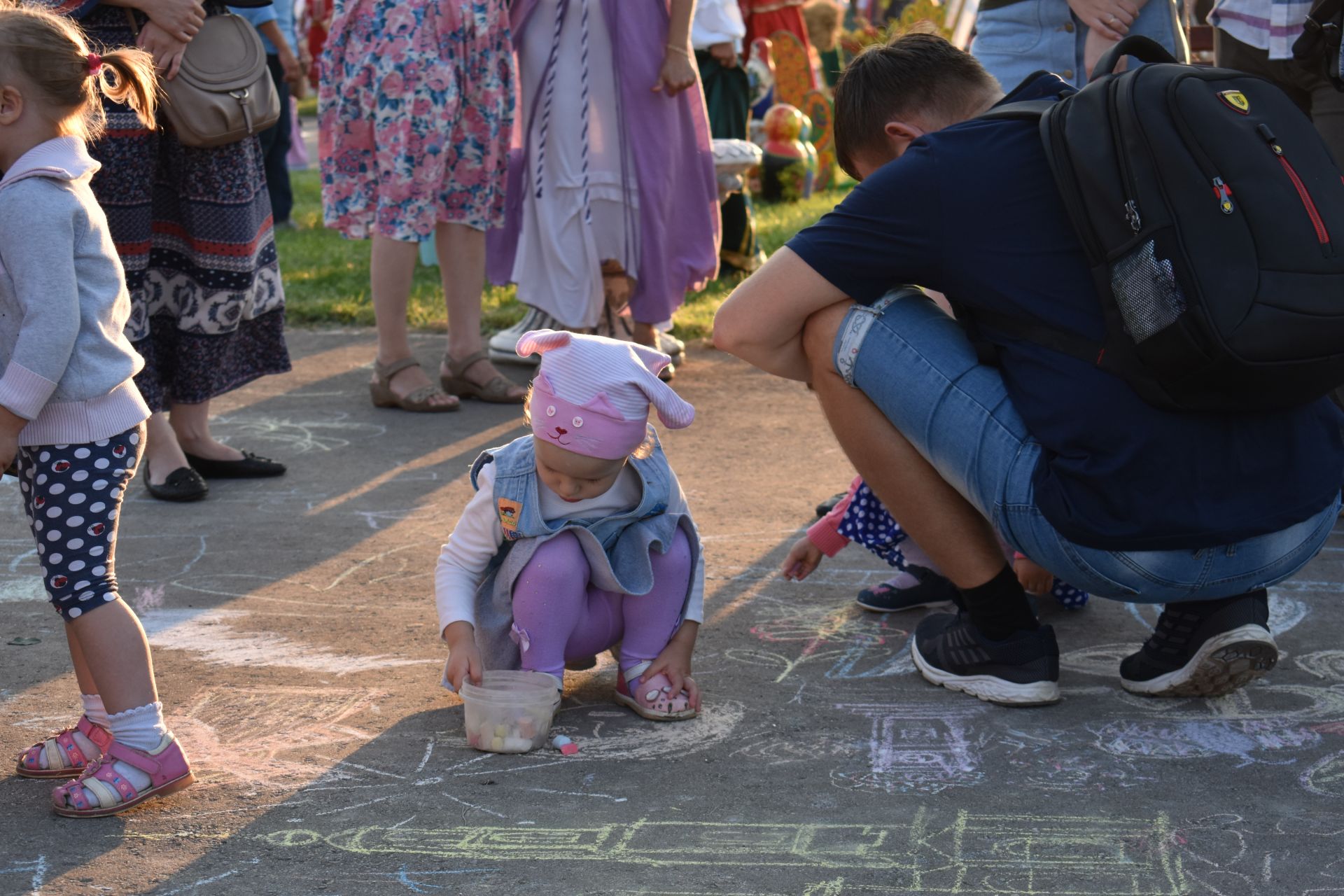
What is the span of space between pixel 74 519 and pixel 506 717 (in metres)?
0.73

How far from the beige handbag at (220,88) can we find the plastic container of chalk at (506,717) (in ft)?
5.90

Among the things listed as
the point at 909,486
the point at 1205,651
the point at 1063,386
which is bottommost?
the point at 1205,651

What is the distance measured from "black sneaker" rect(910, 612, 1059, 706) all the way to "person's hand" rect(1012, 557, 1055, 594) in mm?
336

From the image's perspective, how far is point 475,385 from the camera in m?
4.84

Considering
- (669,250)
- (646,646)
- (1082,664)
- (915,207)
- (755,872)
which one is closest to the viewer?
(755,872)

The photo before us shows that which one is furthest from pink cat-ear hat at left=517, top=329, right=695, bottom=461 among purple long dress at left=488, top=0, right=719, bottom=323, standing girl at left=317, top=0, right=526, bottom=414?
purple long dress at left=488, top=0, right=719, bottom=323

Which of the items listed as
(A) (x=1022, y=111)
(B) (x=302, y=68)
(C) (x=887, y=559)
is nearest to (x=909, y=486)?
(C) (x=887, y=559)

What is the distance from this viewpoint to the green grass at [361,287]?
19.5 ft

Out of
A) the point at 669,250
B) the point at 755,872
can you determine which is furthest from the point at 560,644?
the point at 669,250

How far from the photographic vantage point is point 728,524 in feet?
12.0

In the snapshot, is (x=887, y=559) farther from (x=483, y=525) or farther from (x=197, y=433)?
(x=197, y=433)

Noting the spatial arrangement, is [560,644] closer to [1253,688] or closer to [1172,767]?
[1172,767]

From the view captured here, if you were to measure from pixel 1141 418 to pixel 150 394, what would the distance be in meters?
2.49

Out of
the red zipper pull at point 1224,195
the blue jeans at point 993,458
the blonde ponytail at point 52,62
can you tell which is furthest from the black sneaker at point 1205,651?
the blonde ponytail at point 52,62
